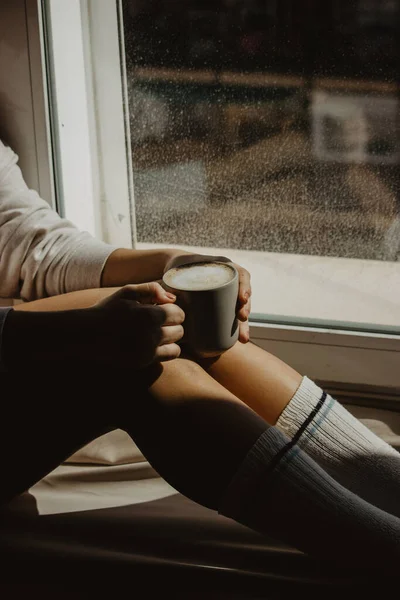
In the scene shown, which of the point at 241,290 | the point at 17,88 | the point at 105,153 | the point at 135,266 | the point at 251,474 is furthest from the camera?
the point at 105,153

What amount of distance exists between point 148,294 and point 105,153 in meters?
0.61

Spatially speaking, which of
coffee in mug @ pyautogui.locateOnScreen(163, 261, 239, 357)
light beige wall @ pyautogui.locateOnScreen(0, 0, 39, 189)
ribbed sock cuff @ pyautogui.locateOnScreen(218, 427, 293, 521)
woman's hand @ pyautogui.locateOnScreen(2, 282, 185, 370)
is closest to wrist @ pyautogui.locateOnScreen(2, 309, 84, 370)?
woman's hand @ pyautogui.locateOnScreen(2, 282, 185, 370)

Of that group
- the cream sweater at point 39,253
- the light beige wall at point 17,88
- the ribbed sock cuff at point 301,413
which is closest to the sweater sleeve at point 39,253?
the cream sweater at point 39,253

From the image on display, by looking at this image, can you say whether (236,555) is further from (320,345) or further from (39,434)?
(320,345)

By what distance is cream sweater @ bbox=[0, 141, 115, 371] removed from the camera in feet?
3.43

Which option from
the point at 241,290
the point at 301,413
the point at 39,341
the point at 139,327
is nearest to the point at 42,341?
the point at 39,341

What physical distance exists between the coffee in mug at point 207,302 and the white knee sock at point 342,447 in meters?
0.15

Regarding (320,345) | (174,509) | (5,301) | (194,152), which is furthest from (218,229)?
(174,509)

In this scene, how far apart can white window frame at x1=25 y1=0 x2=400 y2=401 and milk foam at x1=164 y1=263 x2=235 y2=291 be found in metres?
0.45

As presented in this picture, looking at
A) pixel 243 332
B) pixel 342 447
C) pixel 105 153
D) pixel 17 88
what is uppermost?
pixel 17 88

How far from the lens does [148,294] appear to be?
0.78 meters

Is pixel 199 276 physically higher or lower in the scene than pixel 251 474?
higher

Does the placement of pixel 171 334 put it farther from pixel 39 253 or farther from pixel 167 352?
pixel 39 253

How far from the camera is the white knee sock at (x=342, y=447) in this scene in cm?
89
